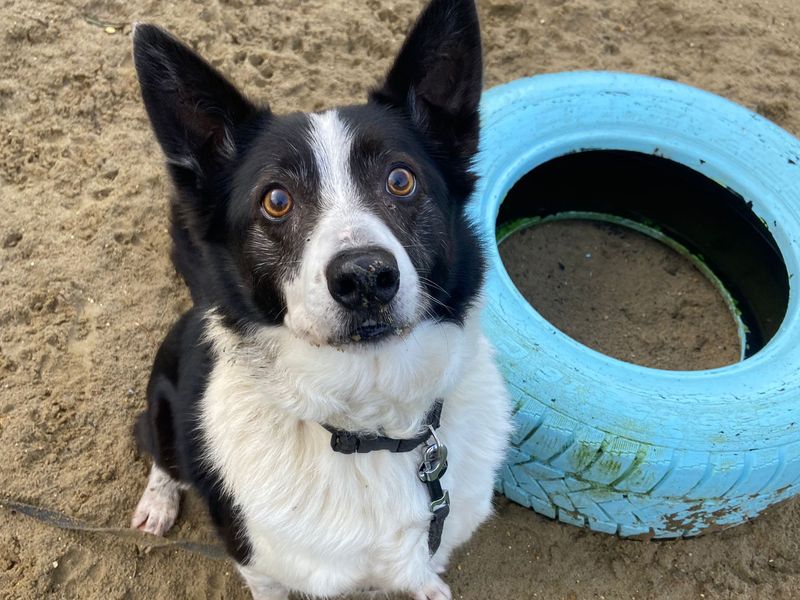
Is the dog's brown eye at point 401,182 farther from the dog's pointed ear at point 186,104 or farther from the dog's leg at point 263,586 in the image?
the dog's leg at point 263,586

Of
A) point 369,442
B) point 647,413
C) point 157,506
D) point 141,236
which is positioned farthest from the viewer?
point 141,236

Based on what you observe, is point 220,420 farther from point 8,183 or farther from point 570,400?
point 8,183

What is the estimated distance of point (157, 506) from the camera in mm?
3234

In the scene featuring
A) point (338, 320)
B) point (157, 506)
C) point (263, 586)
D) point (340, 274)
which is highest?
point (340, 274)

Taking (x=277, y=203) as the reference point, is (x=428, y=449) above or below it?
below

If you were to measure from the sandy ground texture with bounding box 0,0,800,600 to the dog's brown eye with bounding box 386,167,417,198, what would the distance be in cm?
196

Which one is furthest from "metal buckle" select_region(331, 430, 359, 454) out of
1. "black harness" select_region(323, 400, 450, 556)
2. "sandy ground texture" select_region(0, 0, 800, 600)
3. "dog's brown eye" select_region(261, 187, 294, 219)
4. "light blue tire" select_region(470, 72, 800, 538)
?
"sandy ground texture" select_region(0, 0, 800, 600)

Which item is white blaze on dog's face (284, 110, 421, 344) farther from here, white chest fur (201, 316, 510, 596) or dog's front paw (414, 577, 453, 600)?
dog's front paw (414, 577, 453, 600)

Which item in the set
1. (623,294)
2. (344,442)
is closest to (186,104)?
(344,442)

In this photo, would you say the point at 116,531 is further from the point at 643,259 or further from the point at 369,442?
→ the point at 643,259

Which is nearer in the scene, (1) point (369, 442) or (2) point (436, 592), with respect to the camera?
(1) point (369, 442)

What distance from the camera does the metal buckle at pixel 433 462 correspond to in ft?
7.34

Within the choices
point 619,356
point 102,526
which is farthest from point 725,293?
point 102,526

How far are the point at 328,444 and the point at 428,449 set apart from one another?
1.14 ft
